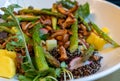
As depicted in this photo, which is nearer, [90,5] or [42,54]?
[42,54]

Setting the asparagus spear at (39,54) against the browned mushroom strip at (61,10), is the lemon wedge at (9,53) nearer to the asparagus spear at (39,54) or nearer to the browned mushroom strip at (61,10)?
the asparagus spear at (39,54)

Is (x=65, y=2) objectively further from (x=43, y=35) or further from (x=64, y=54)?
(x=64, y=54)

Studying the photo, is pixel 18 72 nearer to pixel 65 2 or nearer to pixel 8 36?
pixel 8 36

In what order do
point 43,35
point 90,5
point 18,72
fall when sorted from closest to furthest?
1. point 18,72
2. point 43,35
3. point 90,5

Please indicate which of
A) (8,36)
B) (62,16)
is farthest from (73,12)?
(8,36)

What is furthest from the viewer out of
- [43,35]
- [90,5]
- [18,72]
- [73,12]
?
[90,5]

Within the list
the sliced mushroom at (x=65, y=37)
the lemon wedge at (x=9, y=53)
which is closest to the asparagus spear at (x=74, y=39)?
the sliced mushroom at (x=65, y=37)

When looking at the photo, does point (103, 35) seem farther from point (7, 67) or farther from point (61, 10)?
point (7, 67)
